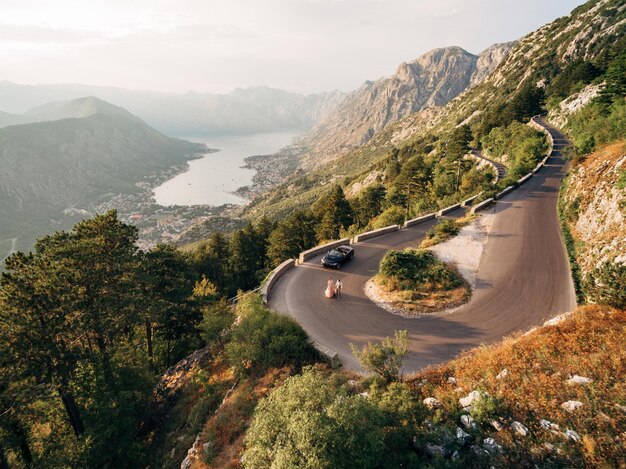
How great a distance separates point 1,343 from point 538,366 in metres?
23.4

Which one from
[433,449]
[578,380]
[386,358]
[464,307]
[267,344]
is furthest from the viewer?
[464,307]

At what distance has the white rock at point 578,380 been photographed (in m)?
8.86

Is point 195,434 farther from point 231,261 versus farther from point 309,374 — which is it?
point 231,261

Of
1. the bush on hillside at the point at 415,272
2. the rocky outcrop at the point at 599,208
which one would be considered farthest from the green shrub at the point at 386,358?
the rocky outcrop at the point at 599,208

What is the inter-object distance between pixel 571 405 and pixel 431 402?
3.68m

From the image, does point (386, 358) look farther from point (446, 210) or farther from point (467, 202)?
point (467, 202)

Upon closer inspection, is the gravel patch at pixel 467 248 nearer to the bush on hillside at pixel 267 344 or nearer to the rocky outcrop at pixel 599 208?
the rocky outcrop at pixel 599 208

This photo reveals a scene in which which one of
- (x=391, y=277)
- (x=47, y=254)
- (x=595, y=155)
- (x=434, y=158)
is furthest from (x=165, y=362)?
(x=434, y=158)

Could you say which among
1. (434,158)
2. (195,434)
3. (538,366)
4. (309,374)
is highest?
(434,158)

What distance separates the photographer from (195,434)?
15078mm

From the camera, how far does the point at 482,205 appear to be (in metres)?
33.2

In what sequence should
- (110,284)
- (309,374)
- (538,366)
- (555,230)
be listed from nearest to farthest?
Answer: (309,374) → (538,366) → (110,284) → (555,230)

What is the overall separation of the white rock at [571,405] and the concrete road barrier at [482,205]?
1060 inches

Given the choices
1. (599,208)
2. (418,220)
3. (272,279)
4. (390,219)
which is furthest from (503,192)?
(272,279)
